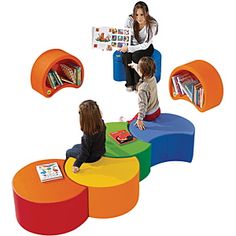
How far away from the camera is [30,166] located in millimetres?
5676

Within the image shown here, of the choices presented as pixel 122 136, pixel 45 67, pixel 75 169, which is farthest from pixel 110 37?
pixel 75 169

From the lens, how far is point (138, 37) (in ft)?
26.4

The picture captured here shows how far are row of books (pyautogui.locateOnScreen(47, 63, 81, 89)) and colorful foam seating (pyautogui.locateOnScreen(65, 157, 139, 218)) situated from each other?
2.65m

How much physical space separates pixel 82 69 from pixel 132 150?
2742 mm

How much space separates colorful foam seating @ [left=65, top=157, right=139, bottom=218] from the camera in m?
5.39

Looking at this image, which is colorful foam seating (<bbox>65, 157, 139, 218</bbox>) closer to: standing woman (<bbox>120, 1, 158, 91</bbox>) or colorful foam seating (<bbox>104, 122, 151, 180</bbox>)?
colorful foam seating (<bbox>104, 122, 151, 180</bbox>)

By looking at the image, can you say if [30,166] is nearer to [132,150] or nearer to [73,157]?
[73,157]

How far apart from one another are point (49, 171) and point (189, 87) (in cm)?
306

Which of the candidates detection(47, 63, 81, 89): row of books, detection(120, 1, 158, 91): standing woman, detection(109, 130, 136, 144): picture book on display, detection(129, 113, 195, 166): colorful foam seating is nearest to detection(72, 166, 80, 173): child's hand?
detection(109, 130, 136, 144): picture book on display

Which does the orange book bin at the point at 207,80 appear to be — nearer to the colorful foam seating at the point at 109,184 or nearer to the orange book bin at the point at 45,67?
the orange book bin at the point at 45,67

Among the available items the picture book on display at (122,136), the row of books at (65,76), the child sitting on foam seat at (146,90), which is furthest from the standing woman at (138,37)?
the picture book on display at (122,136)

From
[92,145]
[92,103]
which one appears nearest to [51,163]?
[92,145]

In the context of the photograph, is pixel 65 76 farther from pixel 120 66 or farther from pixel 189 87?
pixel 189 87

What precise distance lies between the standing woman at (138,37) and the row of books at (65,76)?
0.84 meters
